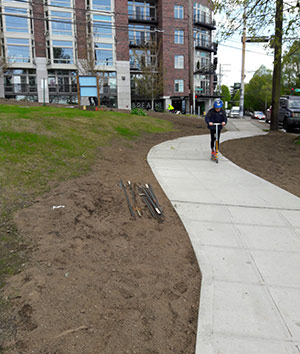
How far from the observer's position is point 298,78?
171 ft

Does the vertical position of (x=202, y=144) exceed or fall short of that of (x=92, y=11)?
it falls short

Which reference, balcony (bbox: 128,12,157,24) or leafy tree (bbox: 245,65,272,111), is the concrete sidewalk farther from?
leafy tree (bbox: 245,65,272,111)

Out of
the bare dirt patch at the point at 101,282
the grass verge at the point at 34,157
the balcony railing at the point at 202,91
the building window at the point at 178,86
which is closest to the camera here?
the bare dirt patch at the point at 101,282

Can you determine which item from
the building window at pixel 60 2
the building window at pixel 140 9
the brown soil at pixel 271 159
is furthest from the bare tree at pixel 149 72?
the brown soil at pixel 271 159

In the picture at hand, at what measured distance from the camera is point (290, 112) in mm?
19562

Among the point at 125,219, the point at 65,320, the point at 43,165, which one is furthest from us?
the point at 43,165

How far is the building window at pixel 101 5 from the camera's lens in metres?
40.7

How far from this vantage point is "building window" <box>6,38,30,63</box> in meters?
38.1

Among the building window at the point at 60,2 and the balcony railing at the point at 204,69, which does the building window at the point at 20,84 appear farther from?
the balcony railing at the point at 204,69

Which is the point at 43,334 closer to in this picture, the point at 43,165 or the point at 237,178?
the point at 43,165

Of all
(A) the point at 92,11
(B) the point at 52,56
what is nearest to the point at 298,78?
(A) the point at 92,11

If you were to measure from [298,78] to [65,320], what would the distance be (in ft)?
190

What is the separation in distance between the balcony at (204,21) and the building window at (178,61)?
26.8 ft

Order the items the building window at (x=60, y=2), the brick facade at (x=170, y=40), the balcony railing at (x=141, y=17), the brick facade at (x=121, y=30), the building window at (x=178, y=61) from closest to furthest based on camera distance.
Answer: the building window at (x=60, y=2)
the brick facade at (x=121, y=30)
the brick facade at (x=170, y=40)
the balcony railing at (x=141, y=17)
the building window at (x=178, y=61)
